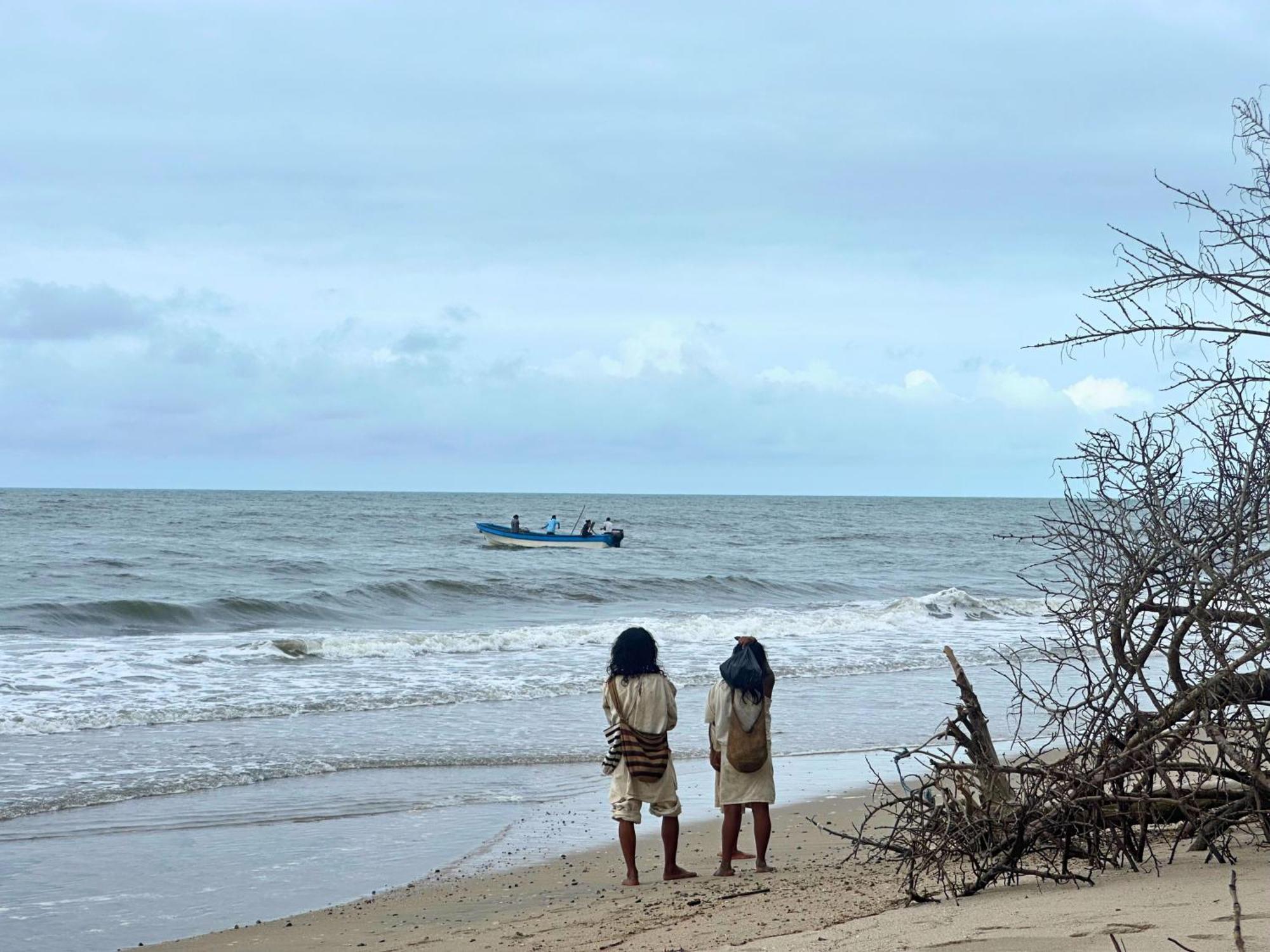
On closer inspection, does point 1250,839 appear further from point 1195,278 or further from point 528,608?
point 528,608

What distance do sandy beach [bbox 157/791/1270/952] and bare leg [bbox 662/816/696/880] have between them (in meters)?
0.11

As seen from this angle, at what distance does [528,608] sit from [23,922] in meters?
21.6

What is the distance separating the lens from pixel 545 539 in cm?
4962

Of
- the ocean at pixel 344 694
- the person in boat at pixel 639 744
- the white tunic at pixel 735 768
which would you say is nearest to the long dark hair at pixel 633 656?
the person in boat at pixel 639 744

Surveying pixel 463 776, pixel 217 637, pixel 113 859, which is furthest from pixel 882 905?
pixel 217 637

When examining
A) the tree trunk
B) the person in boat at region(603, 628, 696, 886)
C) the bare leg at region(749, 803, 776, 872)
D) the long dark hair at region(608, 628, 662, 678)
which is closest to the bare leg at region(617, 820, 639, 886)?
the person in boat at region(603, 628, 696, 886)

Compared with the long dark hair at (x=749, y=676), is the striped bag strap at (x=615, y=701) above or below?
below

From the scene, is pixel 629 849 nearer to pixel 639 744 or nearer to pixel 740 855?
pixel 639 744

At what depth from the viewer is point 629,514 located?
310 ft

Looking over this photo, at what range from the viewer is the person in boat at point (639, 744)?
7.03 metres

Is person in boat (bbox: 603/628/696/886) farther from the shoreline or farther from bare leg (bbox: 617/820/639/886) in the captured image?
the shoreline

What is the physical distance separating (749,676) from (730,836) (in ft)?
3.03

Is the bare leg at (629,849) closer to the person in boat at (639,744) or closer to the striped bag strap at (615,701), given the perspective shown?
the person in boat at (639,744)

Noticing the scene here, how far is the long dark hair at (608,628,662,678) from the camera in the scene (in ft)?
23.5
